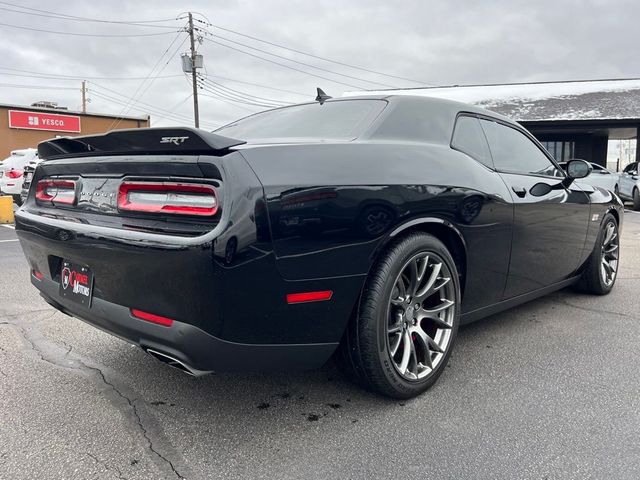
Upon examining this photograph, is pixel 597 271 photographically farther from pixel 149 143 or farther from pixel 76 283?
pixel 76 283

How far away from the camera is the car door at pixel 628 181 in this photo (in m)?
15.1

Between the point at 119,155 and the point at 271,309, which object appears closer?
the point at 271,309

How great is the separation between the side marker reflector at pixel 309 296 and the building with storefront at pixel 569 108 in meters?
16.7

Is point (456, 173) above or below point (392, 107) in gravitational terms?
below

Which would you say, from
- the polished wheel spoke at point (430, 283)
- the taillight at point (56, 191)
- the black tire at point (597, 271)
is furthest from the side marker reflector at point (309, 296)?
the black tire at point (597, 271)

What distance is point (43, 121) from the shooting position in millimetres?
25953

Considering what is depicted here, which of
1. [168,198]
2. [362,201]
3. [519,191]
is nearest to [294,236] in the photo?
[362,201]

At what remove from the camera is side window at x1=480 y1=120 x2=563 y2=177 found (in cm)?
326

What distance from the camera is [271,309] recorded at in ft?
6.39

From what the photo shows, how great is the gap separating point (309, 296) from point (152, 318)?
0.61 metres

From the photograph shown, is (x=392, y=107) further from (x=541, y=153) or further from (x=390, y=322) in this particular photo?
(x=541, y=153)

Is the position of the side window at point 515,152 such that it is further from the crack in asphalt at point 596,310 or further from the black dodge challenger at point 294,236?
the crack in asphalt at point 596,310

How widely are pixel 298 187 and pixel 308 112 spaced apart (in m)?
1.27

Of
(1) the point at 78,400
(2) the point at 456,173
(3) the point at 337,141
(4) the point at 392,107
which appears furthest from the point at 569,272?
(1) the point at 78,400
